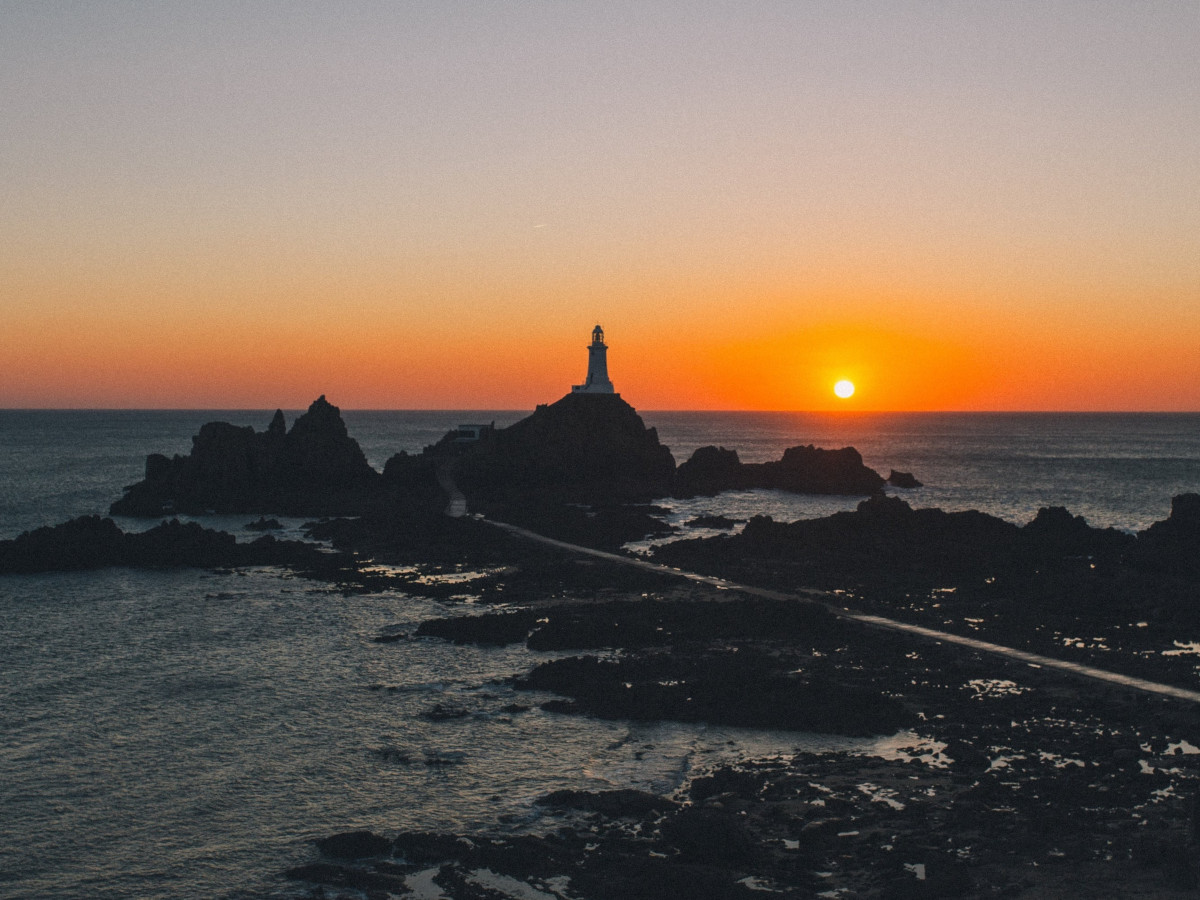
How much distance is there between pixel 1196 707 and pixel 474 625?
22.4 meters

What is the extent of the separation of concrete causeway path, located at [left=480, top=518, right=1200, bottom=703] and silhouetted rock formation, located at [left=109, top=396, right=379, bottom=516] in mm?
33161

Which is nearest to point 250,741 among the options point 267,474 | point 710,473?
point 267,474

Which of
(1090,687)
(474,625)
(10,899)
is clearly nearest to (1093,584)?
(1090,687)

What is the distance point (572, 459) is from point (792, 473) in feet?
85.2

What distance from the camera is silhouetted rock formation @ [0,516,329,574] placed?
52.9 m

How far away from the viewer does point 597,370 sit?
106 metres

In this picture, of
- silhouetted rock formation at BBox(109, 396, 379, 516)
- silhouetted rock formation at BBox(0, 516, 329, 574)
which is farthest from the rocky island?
silhouetted rock formation at BBox(109, 396, 379, 516)

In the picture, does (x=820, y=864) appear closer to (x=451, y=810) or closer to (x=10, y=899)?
(x=451, y=810)

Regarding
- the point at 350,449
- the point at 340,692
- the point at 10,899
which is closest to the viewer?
the point at 10,899

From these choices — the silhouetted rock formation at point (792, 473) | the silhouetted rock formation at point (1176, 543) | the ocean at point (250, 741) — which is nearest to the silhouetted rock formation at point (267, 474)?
the silhouetted rock formation at point (792, 473)

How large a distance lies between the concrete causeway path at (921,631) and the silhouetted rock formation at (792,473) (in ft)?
156

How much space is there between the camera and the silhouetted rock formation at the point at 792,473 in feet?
339

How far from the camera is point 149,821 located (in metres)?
21.1

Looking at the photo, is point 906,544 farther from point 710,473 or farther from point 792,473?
point 792,473
